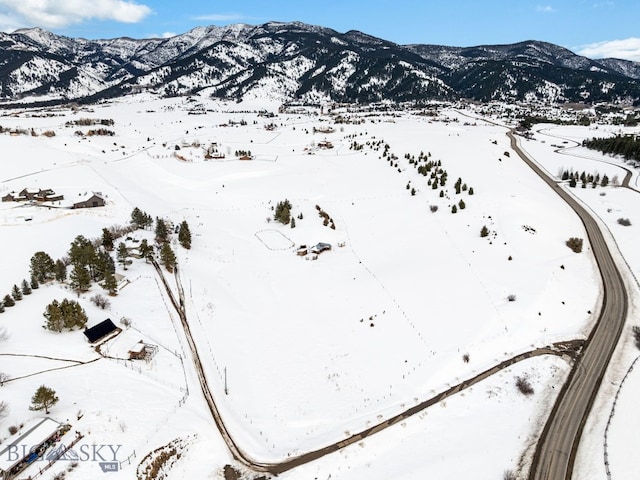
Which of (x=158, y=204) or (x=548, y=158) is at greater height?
(x=548, y=158)

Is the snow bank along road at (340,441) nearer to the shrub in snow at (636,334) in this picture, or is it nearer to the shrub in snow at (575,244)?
the shrub in snow at (636,334)

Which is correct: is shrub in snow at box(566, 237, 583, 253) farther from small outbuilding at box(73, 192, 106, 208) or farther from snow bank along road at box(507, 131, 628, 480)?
small outbuilding at box(73, 192, 106, 208)

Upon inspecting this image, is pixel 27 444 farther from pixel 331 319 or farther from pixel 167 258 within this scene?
pixel 167 258

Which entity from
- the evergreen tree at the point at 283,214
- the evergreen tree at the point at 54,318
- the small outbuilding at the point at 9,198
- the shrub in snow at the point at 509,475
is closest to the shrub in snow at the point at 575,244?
the shrub in snow at the point at 509,475

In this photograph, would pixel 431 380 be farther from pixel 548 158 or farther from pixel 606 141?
pixel 606 141

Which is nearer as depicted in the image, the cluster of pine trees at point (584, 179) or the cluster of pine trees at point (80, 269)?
the cluster of pine trees at point (80, 269)

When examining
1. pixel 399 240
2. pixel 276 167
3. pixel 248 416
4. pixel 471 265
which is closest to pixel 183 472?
pixel 248 416
